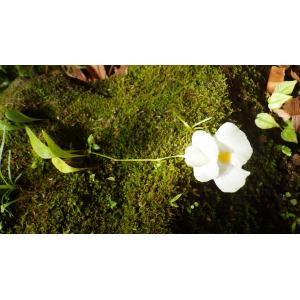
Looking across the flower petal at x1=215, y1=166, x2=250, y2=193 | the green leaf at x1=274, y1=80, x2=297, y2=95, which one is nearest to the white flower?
the flower petal at x1=215, y1=166, x2=250, y2=193

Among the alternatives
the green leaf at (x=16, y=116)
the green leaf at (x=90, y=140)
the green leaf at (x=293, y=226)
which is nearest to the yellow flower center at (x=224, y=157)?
the green leaf at (x=293, y=226)

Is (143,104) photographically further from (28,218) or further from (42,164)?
(28,218)

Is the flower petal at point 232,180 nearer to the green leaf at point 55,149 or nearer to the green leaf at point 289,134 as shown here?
the green leaf at point 289,134

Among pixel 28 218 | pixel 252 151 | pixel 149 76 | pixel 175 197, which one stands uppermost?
pixel 149 76

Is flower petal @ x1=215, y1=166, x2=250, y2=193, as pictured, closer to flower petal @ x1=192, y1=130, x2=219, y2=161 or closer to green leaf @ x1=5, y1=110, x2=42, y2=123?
flower petal @ x1=192, y1=130, x2=219, y2=161

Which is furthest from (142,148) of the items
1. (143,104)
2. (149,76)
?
(149,76)
